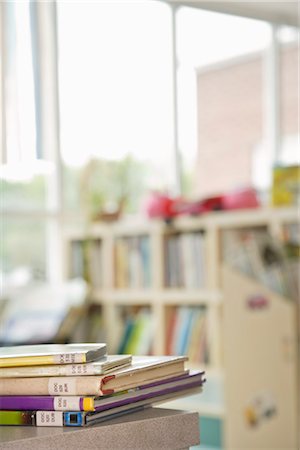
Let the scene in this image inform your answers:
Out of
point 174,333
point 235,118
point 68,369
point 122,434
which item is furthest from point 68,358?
point 235,118

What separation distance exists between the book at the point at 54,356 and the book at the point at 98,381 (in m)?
0.02

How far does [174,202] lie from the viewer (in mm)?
4438

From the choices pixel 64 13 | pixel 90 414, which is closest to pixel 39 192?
pixel 64 13

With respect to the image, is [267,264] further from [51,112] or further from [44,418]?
[44,418]

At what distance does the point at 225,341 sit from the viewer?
381 cm

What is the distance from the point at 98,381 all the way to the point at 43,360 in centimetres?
→ 9

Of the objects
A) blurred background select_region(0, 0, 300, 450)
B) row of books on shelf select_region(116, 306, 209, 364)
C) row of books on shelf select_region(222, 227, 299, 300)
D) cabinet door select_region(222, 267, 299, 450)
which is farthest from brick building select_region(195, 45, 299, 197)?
cabinet door select_region(222, 267, 299, 450)

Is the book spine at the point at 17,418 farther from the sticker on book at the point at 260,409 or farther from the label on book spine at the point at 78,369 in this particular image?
the sticker on book at the point at 260,409

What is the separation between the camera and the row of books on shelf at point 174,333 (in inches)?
169

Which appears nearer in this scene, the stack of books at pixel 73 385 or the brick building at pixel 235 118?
the stack of books at pixel 73 385

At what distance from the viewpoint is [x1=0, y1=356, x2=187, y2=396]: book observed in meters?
1.16

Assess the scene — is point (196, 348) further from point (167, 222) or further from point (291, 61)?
point (291, 61)

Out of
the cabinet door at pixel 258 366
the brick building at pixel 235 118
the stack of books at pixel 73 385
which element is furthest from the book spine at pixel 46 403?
the brick building at pixel 235 118

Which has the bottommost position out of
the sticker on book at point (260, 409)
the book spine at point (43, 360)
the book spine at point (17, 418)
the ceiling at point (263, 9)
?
the sticker on book at point (260, 409)
